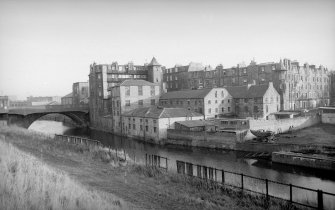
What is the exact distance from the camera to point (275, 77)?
70.0 meters

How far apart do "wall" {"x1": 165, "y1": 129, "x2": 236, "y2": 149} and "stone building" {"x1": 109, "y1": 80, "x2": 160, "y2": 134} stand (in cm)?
1703

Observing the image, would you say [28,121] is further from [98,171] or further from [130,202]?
[130,202]

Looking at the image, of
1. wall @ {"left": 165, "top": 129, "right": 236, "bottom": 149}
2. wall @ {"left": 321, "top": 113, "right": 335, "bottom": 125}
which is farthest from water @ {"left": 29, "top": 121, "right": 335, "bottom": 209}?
wall @ {"left": 321, "top": 113, "right": 335, "bottom": 125}

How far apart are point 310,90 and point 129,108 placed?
49.8 m

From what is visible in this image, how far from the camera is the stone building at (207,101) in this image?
199ft

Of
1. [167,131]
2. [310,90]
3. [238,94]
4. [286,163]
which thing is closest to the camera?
[286,163]

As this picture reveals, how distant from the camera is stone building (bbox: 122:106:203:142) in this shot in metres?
52.4

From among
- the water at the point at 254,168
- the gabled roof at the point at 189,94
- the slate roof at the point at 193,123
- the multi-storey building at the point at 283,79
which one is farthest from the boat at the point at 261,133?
the multi-storey building at the point at 283,79

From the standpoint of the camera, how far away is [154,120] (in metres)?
53.2

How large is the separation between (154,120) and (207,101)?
1350 centimetres

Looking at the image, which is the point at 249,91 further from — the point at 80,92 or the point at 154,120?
the point at 80,92

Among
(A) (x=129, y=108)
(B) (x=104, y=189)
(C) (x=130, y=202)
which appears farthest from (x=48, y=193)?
(A) (x=129, y=108)

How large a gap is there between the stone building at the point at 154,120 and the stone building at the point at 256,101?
11.6 meters

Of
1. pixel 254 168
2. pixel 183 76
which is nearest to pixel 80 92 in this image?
pixel 183 76
